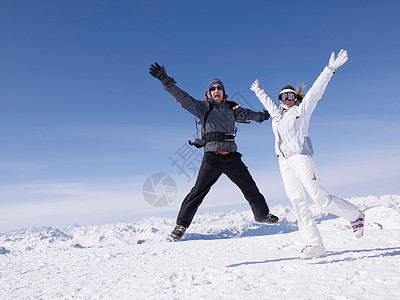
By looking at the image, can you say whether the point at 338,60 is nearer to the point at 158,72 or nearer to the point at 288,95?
the point at 288,95

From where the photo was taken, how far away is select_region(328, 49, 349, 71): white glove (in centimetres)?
524

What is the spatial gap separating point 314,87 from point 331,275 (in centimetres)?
331

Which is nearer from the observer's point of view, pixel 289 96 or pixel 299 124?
pixel 299 124

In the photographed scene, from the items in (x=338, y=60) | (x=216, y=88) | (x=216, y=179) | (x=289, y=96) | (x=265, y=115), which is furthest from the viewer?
(x=265, y=115)

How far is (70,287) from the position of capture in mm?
5043

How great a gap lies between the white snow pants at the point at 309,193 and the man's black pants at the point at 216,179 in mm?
699

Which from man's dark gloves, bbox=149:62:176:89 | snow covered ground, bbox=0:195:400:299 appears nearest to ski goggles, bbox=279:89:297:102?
man's dark gloves, bbox=149:62:176:89

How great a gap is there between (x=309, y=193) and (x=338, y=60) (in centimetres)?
256

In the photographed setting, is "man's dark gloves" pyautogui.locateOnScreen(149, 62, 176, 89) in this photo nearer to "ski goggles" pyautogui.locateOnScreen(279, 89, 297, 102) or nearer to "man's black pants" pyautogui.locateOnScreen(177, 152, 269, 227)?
"man's black pants" pyautogui.locateOnScreen(177, 152, 269, 227)

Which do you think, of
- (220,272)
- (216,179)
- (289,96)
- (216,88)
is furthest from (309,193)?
(216,88)

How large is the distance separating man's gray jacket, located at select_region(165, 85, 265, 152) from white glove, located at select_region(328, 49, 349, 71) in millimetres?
2046

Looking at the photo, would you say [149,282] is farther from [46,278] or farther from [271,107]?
[271,107]

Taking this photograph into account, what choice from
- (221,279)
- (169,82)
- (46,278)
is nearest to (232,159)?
(169,82)

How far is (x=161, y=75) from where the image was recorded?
565 cm
